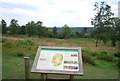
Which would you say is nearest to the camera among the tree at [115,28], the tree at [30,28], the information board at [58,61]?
the information board at [58,61]

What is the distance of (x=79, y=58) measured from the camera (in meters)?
3.93

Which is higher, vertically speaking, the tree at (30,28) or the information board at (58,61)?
the tree at (30,28)

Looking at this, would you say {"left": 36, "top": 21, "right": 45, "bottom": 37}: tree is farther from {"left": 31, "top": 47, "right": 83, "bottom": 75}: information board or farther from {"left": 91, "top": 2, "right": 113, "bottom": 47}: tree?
{"left": 31, "top": 47, "right": 83, "bottom": 75}: information board

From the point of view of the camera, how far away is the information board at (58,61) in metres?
3.75

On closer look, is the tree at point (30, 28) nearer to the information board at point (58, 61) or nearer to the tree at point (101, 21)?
the tree at point (101, 21)

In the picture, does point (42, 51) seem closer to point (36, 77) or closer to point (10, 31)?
point (36, 77)

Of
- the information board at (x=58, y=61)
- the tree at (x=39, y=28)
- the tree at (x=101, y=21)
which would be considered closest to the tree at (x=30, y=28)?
the tree at (x=39, y=28)

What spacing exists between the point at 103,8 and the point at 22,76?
19.0 metres

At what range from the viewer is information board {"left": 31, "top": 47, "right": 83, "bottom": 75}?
12.3 feet

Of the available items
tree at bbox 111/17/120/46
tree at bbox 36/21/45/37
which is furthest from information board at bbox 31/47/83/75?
tree at bbox 36/21/45/37

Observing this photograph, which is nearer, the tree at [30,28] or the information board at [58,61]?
the information board at [58,61]

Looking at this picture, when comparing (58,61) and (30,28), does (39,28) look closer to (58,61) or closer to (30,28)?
(30,28)

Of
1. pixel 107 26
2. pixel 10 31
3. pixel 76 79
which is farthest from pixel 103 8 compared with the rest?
pixel 76 79

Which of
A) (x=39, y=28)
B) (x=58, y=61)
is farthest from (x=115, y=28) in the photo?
(x=58, y=61)
